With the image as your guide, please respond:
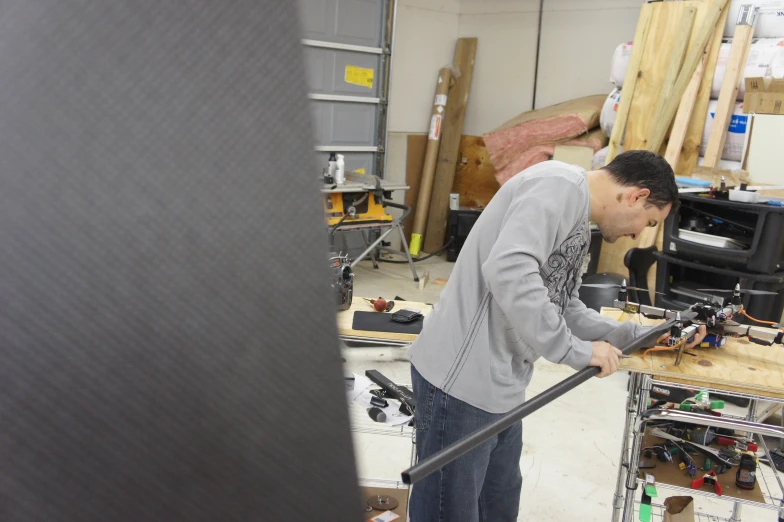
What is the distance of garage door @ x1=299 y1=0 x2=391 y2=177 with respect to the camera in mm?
5801

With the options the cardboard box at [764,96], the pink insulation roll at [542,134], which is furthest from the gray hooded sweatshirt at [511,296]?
the pink insulation roll at [542,134]

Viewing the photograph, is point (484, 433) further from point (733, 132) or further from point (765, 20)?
point (765, 20)

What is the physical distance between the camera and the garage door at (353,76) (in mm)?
5801

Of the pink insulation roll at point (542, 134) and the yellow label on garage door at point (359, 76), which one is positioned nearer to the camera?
the pink insulation roll at point (542, 134)

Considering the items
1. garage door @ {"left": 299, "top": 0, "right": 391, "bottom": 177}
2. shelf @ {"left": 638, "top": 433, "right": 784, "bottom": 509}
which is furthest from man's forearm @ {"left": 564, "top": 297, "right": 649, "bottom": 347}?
garage door @ {"left": 299, "top": 0, "right": 391, "bottom": 177}

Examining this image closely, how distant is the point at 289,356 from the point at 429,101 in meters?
6.91

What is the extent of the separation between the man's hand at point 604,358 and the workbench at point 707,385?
52cm

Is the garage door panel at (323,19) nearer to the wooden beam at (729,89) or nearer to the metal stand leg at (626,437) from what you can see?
the wooden beam at (729,89)

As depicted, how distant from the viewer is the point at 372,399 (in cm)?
237

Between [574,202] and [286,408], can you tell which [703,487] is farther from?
[286,408]

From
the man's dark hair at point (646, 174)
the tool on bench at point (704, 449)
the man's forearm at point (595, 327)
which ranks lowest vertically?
the tool on bench at point (704, 449)

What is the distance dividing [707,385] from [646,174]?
78 centimetres

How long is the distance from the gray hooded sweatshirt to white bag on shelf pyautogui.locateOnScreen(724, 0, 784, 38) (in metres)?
3.50

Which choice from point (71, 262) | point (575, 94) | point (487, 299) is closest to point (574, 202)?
point (487, 299)
